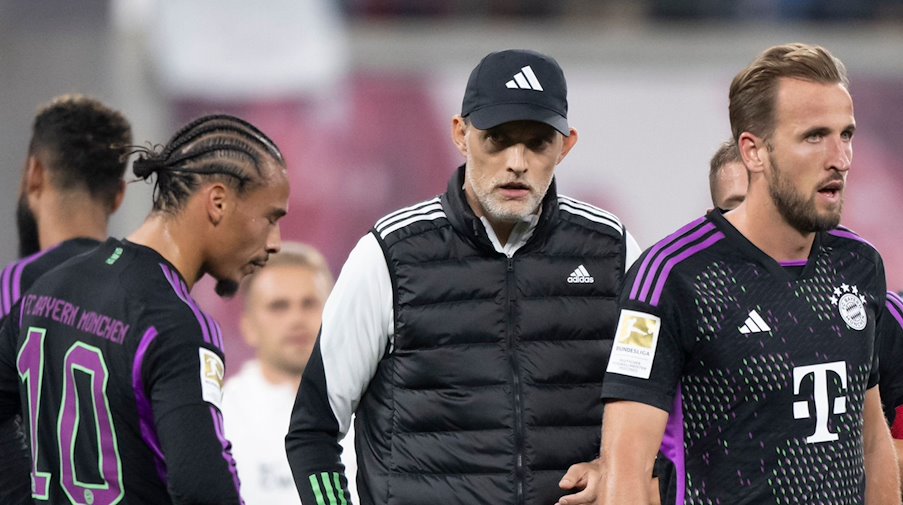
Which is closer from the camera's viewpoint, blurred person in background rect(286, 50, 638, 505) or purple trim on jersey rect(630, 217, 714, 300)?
purple trim on jersey rect(630, 217, 714, 300)

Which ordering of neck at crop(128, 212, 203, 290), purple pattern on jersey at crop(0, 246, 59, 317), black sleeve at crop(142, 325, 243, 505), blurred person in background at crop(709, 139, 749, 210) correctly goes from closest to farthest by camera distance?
black sleeve at crop(142, 325, 243, 505) < neck at crop(128, 212, 203, 290) < blurred person in background at crop(709, 139, 749, 210) < purple pattern on jersey at crop(0, 246, 59, 317)

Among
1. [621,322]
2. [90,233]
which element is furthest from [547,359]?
[90,233]

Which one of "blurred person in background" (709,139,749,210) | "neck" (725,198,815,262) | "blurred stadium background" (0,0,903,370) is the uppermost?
"blurred stadium background" (0,0,903,370)

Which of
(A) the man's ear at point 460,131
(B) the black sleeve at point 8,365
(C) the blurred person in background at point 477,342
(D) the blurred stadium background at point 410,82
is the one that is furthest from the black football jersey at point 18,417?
(D) the blurred stadium background at point 410,82

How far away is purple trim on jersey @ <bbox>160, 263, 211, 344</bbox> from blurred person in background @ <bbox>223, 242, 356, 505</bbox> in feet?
5.92

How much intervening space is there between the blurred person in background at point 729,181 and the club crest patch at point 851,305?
22.3 inches

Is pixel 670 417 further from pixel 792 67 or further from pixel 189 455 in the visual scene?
pixel 189 455

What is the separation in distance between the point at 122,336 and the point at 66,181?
1.26m

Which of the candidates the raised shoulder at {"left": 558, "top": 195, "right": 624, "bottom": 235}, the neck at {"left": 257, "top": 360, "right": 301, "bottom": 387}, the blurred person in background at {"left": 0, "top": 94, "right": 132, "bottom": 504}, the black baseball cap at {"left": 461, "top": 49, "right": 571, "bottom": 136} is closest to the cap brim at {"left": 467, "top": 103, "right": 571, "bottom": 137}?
the black baseball cap at {"left": 461, "top": 49, "right": 571, "bottom": 136}

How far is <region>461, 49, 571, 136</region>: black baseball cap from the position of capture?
324 cm

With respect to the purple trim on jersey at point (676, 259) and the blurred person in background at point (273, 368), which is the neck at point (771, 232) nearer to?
the purple trim on jersey at point (676, 259)

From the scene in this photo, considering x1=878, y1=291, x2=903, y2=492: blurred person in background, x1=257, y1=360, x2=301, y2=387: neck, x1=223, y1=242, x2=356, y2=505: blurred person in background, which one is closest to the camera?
x1=878, y1=291, x2=903, y2=492: blurred person in background

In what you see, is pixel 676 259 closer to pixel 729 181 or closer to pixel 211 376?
pixel 729 181

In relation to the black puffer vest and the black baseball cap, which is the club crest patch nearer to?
the black puffer vest
